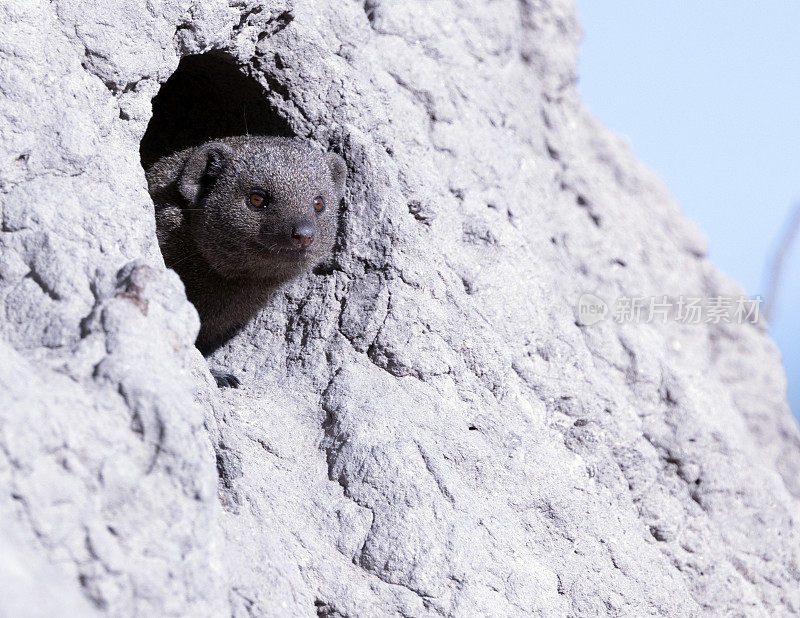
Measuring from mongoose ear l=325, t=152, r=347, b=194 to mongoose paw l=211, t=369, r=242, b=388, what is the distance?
Result: 107cm

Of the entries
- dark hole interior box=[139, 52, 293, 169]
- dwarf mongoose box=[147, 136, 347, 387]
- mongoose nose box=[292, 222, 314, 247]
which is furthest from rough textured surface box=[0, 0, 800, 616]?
mongoose nose box=[292, 222, 314, 247]

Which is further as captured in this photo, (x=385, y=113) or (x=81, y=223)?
(x=385, y=113)

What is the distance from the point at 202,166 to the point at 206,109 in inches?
30.5

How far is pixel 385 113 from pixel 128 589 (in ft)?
9.07

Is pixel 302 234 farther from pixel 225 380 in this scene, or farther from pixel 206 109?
pixel 206 109

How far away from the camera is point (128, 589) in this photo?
219cm

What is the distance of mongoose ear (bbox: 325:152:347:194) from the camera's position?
407 centimetres

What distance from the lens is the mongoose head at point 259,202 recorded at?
396 centimetres

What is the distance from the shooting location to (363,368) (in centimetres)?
378

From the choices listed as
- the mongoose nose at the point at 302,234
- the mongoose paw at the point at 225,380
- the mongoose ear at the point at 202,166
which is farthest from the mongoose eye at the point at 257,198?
the mongoose paw at the point at 225,380

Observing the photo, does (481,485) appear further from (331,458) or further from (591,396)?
(591,396)

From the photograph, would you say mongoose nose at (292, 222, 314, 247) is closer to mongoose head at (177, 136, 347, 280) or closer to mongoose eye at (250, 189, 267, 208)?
mongoose head at (177, 136, 347, 280)

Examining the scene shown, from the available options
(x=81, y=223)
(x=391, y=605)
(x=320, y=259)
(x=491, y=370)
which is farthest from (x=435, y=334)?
(x=81, y=223)

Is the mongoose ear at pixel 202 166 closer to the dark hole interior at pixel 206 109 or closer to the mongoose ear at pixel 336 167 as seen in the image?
the dark hole interior at pixel 206 109
